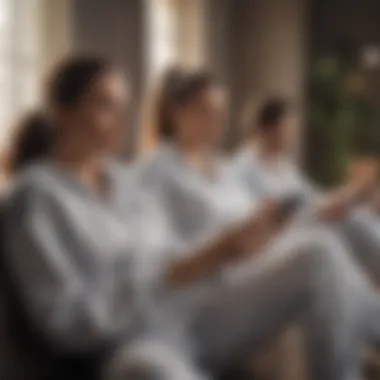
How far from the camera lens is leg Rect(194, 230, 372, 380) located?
1.14 metres

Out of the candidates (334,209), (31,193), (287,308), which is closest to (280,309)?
(287,308)

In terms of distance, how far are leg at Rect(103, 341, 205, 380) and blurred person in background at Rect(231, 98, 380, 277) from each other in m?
0.48

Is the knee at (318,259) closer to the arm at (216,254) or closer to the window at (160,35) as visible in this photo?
the arm at (216,254)

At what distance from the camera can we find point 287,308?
3.79 ft

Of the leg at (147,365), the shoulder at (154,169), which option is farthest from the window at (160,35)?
the leg at (147,365)

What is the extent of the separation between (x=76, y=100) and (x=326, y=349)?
1.55 ft

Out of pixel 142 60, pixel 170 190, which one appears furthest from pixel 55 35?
pixel 170 190

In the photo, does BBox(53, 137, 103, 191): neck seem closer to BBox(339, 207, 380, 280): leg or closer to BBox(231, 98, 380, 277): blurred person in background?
BBox(231, 98, 380, 277): blurred person in background

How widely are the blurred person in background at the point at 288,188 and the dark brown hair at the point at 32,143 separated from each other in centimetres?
46

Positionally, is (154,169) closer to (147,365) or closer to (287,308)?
(287,308)

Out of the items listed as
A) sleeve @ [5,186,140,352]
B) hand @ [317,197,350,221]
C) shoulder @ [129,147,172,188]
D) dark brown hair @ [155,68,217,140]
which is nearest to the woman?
sleeve @ [5,186,140,352]

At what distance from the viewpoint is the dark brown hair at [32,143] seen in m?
1.12

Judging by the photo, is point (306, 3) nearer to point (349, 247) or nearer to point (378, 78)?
point (378, 78)

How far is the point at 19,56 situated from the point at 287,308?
1291 mm
